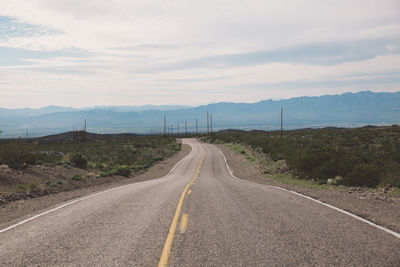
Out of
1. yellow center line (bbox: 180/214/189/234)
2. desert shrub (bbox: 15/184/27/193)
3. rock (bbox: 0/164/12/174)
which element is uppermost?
rock (bbox: 0/164/12/174)

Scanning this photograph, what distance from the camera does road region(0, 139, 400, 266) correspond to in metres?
5.70

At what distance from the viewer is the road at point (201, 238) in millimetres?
5699

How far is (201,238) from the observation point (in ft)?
22.6

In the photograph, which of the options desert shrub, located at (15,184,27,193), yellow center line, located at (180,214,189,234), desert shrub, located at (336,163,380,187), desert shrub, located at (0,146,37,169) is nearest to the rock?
desert shrub, located at (0,146,37,169)

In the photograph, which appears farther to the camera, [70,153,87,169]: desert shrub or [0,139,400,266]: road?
[70,153,87,169]: desert shrub

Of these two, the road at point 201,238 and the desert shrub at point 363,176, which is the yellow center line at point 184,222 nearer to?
the road at point 201,238

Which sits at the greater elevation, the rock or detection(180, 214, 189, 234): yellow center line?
the rock

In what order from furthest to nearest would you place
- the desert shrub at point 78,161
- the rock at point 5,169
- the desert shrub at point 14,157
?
the desert shrub at point 78,161 < the desert shrub at point 14,157 < the rock at point 5,169

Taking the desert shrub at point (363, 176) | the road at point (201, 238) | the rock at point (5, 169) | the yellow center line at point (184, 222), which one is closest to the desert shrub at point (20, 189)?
the rock at point (5, 169)

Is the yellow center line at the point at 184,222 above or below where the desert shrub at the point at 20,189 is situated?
above

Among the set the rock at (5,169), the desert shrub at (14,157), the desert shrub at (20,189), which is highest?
the desert shrub at (14,157)

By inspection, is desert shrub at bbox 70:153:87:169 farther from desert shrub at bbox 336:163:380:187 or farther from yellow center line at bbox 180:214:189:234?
yellow center line at bbox 180:214:189:234

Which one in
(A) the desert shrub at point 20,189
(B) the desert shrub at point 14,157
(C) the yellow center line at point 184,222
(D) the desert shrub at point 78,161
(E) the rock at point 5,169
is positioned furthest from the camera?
(D) the desert shrub at point 78,161

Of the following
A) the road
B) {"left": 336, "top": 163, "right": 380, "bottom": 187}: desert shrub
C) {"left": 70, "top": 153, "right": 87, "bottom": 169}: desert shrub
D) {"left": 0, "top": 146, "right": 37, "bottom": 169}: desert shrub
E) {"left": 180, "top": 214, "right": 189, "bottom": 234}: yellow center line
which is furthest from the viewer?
{"left": 70, "top": 153, "right": 87, "bottom": 169}: desert shrub
